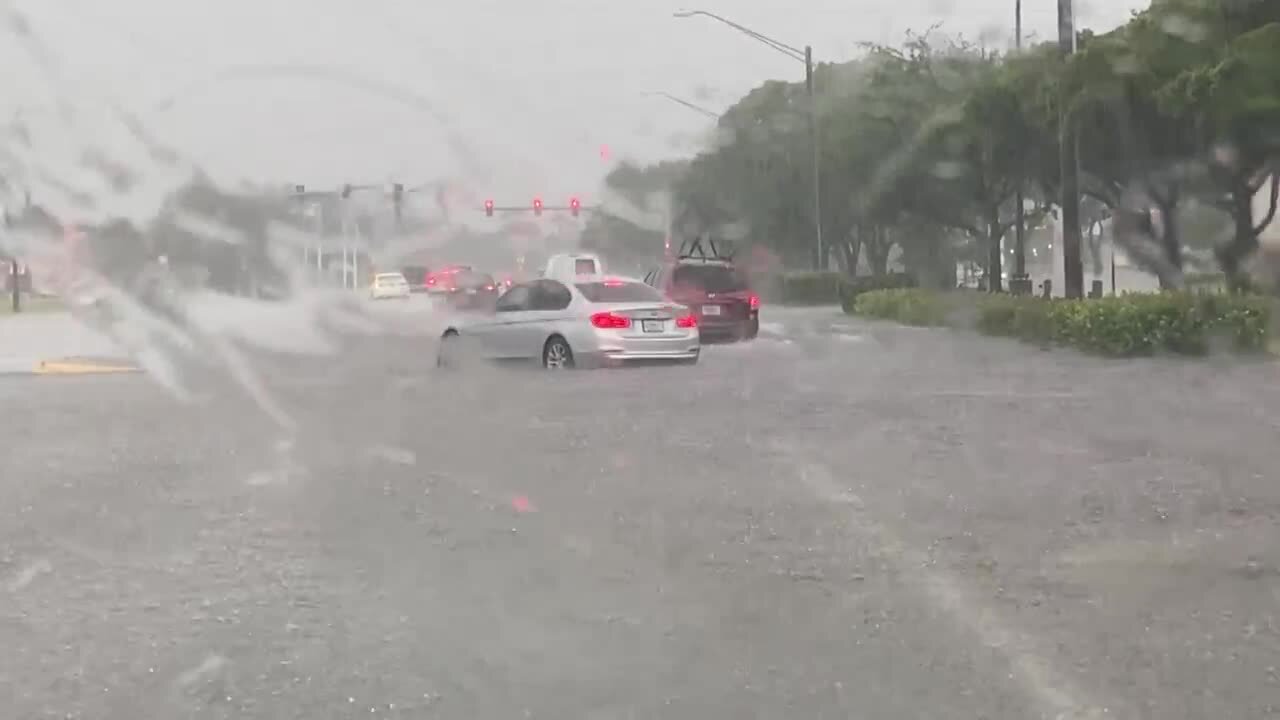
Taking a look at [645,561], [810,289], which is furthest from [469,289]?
[810,289]

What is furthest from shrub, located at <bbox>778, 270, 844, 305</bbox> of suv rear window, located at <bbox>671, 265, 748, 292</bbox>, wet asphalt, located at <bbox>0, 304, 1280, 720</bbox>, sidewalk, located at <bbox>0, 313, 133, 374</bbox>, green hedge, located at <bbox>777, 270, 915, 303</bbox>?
wet asphalt, located at <bbox>0, 304, 1280, 720</bbox>

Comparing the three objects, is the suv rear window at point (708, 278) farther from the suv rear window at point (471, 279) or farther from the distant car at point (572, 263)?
the suv rear window at point (471, 279)

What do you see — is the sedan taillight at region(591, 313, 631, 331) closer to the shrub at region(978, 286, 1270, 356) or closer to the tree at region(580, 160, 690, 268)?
the shrub at region(978, 286, 1270, 356)

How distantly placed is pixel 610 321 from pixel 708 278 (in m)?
8.15

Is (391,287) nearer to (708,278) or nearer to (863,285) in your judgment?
(708,278)

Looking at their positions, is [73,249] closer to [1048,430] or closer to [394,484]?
[394,484]

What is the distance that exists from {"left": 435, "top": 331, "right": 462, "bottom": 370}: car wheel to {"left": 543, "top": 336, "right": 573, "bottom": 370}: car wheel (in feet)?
4.36

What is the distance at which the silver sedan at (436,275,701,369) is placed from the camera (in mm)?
Result: 18984

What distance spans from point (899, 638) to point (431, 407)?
31.5 feet

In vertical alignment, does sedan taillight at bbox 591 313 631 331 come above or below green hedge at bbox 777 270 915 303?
below

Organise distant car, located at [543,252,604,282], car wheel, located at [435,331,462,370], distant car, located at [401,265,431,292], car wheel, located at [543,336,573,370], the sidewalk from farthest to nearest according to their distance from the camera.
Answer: distant car, located at [401,265,431,292] → distant car, located at [543,252,604,282] → the sidewalk → car wheel, located at [435,331,462,370] → car wheel, located at [543,336,573,370]

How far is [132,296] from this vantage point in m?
16.4

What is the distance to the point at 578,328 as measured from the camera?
18.9 metres

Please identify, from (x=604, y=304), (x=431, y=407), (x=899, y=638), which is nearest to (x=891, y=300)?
(x=604, y=304)
